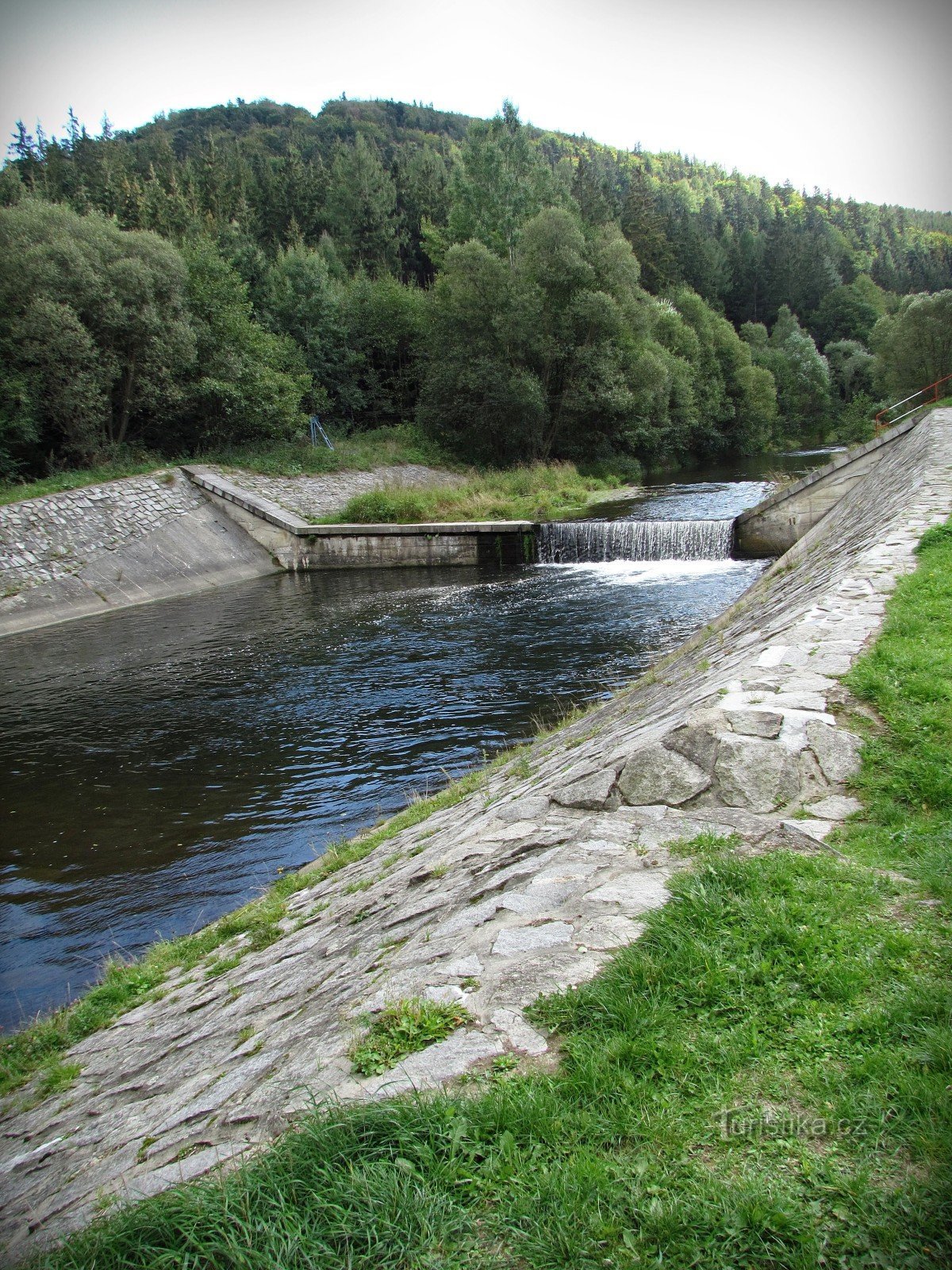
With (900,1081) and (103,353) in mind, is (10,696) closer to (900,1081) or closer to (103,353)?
(900,1081)

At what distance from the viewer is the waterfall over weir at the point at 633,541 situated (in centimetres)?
2269

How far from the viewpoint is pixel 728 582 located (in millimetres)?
19188

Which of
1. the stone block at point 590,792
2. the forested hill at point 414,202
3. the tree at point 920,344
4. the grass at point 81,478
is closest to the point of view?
→ the stone block at point 590,792

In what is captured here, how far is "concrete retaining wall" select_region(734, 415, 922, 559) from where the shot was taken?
21.4m

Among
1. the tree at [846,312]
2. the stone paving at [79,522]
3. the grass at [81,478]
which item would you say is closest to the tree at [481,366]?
the grass at [81,478]

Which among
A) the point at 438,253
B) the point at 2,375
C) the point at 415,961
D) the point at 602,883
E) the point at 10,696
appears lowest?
the point at 10,696

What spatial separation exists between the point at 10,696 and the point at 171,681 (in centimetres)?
289

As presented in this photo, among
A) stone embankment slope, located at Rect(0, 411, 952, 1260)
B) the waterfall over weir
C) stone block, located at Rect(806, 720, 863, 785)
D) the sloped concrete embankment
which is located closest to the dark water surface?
the waterfall over weir

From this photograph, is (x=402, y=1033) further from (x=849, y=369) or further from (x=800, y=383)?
(x=849, y=369)

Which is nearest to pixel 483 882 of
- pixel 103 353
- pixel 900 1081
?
pixel 900 1081

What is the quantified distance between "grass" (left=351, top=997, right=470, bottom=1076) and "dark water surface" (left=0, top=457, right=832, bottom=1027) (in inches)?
171

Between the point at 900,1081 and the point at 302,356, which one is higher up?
the point at 302,356

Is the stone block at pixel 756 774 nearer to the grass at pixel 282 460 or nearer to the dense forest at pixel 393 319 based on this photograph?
the grass at pixel 282 460

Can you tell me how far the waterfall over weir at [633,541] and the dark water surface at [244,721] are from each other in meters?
0.89
